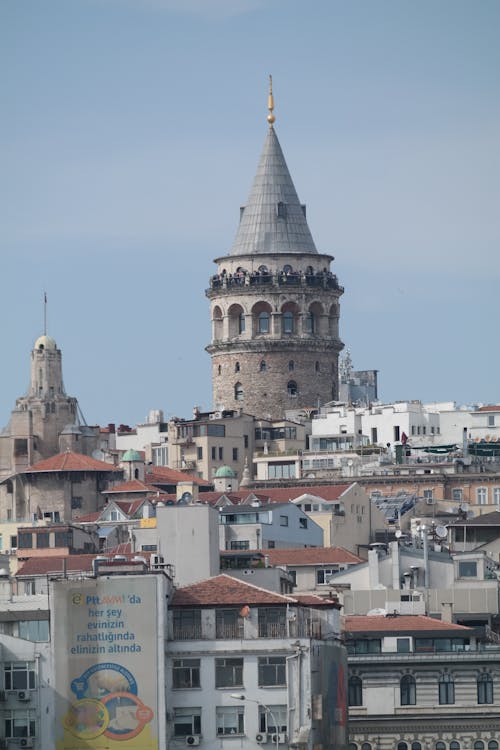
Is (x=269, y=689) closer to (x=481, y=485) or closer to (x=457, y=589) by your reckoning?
(x=457, y=589)

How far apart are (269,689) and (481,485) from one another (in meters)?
89.3

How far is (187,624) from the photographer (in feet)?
352

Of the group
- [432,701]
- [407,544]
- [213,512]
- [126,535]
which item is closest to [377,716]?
[432,701]

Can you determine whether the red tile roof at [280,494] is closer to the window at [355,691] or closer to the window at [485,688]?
the window at [355,691]

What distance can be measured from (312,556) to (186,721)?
46140 millimetres

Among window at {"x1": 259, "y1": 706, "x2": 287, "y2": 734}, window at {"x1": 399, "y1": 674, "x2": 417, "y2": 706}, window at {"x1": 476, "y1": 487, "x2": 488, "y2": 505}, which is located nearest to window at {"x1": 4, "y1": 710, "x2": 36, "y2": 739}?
window at {"x1": 259, "y1": 706, "x2": 287, "y2": 734}

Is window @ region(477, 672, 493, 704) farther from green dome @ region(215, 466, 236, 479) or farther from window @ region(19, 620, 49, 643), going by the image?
green dome @ region(215, 466, 236, 479)

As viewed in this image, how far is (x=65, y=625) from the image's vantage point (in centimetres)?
10594

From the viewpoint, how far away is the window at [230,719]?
346ft

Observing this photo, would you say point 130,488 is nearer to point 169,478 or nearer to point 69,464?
point 169,478

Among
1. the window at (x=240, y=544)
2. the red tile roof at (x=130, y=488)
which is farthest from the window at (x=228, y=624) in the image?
the red tile roof at (x=130, y=488)

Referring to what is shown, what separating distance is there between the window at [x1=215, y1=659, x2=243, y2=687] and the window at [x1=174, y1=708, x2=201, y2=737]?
1.15m

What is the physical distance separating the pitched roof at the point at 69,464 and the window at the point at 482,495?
67.7 ft

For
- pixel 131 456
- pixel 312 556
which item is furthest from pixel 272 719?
pixel 131 456
